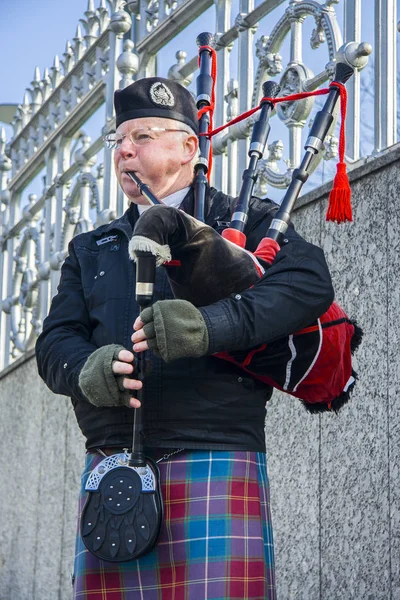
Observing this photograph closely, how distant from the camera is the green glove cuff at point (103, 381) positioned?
2.90 m

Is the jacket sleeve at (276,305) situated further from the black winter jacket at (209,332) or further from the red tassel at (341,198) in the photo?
the red tassel at (341,198)

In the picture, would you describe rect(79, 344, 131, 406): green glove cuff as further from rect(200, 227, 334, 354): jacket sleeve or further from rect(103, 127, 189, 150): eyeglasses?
rect(103, 127, 189, 150): eyeglasses

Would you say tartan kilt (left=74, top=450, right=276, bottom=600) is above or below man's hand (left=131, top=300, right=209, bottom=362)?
below

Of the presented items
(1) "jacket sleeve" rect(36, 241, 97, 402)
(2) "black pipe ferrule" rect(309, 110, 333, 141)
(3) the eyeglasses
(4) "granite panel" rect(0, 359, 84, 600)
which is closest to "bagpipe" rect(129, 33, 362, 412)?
(2) "black pipe ferrule" rect(309, 110, 333, 141)

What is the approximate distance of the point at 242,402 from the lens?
304 cm

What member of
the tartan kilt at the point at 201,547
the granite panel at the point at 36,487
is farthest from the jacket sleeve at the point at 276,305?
the granite panel at the point at 36,487

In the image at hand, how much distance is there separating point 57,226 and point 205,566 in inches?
204

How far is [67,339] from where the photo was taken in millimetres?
3176

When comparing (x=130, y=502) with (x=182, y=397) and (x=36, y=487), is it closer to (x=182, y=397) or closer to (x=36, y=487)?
(x=182, y=397)

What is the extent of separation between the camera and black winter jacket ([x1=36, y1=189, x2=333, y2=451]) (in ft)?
9.46

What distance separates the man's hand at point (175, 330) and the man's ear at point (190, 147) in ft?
2.09

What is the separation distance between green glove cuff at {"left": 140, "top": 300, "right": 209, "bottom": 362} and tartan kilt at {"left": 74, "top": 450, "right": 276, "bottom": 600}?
0.33 m

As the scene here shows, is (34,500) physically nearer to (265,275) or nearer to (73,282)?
(73,282)

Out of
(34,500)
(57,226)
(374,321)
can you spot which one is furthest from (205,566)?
(57,226)
